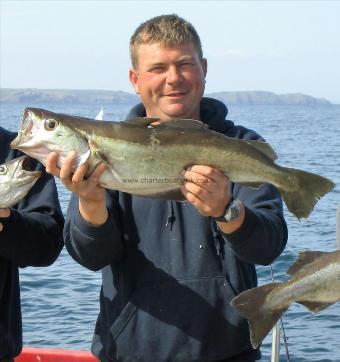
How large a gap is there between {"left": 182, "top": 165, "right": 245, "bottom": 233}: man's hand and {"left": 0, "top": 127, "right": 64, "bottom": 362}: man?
117cm

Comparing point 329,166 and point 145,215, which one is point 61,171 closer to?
point 145,215

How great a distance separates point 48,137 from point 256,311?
4.97 feet

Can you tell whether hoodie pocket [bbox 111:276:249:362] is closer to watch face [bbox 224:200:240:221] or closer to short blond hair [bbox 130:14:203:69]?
watch face [bbox 224:200:240:221]

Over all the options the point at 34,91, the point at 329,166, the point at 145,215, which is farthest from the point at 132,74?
the point at 34,91

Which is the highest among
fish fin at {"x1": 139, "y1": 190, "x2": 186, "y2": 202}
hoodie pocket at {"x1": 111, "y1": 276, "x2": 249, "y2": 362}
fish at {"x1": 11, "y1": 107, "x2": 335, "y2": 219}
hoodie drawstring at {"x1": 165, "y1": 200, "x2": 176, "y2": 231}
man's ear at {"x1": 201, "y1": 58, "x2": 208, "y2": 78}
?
man's ear at {"x1": 201, "y1": 58, "x2": 208, "y2": 78}

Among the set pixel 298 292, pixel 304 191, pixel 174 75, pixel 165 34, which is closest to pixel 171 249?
pixel 298 292

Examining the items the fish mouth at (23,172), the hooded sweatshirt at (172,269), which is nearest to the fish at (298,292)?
the hooded sweatshirt at (172,269)

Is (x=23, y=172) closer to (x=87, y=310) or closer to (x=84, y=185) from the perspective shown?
(x=84, y=185)

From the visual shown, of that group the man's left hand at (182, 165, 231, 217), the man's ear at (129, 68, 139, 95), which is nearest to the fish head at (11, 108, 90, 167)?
the man's left hand at (182, 165, 231, 217)

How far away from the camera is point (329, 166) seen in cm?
3145

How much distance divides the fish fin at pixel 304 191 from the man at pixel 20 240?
62.2 inches

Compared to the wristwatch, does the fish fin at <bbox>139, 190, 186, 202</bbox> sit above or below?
above

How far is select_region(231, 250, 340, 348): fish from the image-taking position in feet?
15.2

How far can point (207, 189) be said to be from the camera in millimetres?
4312
